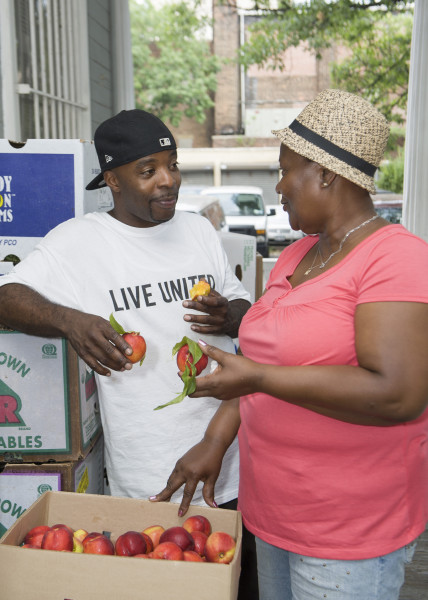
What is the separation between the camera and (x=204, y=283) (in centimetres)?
206

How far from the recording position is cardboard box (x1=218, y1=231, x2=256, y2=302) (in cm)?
353

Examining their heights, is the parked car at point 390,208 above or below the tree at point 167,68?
below

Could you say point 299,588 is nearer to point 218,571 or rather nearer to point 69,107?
point 218,571

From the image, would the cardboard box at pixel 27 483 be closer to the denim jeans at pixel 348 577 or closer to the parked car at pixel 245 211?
the denim jeans at pixel 348 577

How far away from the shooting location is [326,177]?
60.8 inches

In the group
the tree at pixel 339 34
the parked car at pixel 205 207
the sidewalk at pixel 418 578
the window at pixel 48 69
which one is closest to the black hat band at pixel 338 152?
the window at pixel 48 69

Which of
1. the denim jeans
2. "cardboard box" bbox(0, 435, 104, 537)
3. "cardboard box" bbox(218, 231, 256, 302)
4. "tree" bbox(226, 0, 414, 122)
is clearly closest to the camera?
the denim jeans

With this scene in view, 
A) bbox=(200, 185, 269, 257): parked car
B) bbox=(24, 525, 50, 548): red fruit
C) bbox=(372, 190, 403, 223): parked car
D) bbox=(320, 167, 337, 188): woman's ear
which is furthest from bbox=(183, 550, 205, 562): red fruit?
bbox=(200, 185, 269, 257): parked car

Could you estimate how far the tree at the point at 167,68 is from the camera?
1054 inches

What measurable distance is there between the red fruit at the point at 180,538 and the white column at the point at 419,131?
546 cm

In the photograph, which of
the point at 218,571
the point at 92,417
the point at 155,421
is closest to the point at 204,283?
the point at 155,421

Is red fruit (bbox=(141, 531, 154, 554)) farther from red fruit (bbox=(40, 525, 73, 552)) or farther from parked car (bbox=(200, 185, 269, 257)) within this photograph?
parked car (bbox=(200, 185, 269, 257))

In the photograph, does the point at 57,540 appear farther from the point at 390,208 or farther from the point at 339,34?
the point at 390,208

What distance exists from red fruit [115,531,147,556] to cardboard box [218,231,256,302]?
2029mm
